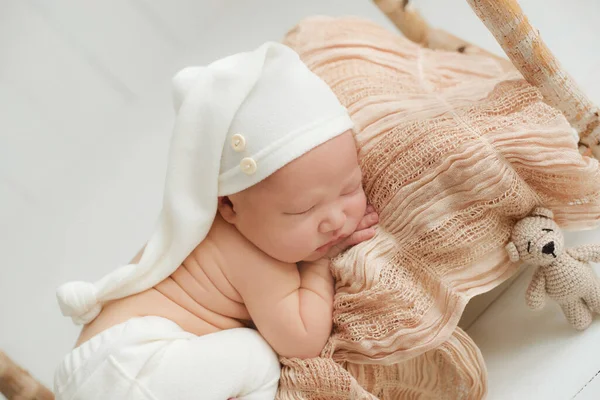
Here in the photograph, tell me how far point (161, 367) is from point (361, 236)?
31 centimetres

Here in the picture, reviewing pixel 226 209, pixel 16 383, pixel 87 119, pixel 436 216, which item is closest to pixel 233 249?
pixel 226 209

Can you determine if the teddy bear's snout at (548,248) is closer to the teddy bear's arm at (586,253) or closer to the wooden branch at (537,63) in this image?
the teddy bear's arm at (586,253)

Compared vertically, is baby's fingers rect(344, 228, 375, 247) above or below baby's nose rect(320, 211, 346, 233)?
below

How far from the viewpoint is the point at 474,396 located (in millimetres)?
900

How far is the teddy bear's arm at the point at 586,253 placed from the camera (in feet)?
2.80

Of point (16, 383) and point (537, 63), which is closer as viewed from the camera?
→ point (537, 63)

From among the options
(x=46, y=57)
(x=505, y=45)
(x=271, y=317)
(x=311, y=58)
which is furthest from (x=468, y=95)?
(x=46, y=57)

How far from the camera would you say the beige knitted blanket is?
79 cm

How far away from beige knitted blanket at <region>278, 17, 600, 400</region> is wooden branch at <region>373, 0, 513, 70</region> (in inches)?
14.0

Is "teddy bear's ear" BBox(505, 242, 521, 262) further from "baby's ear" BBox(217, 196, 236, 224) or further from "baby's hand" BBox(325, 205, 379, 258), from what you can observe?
"baby's ear" BBox(217, 196, 236, 224)

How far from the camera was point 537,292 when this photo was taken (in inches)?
33.8

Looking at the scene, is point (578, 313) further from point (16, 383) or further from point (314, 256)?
point (16, 383)

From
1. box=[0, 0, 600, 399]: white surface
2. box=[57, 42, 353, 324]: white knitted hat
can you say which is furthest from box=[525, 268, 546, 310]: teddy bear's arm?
box=[0, 0, 600, 399]: white surface

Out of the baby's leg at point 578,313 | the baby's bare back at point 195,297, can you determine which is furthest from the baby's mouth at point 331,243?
the baby's leg at point 578,313
